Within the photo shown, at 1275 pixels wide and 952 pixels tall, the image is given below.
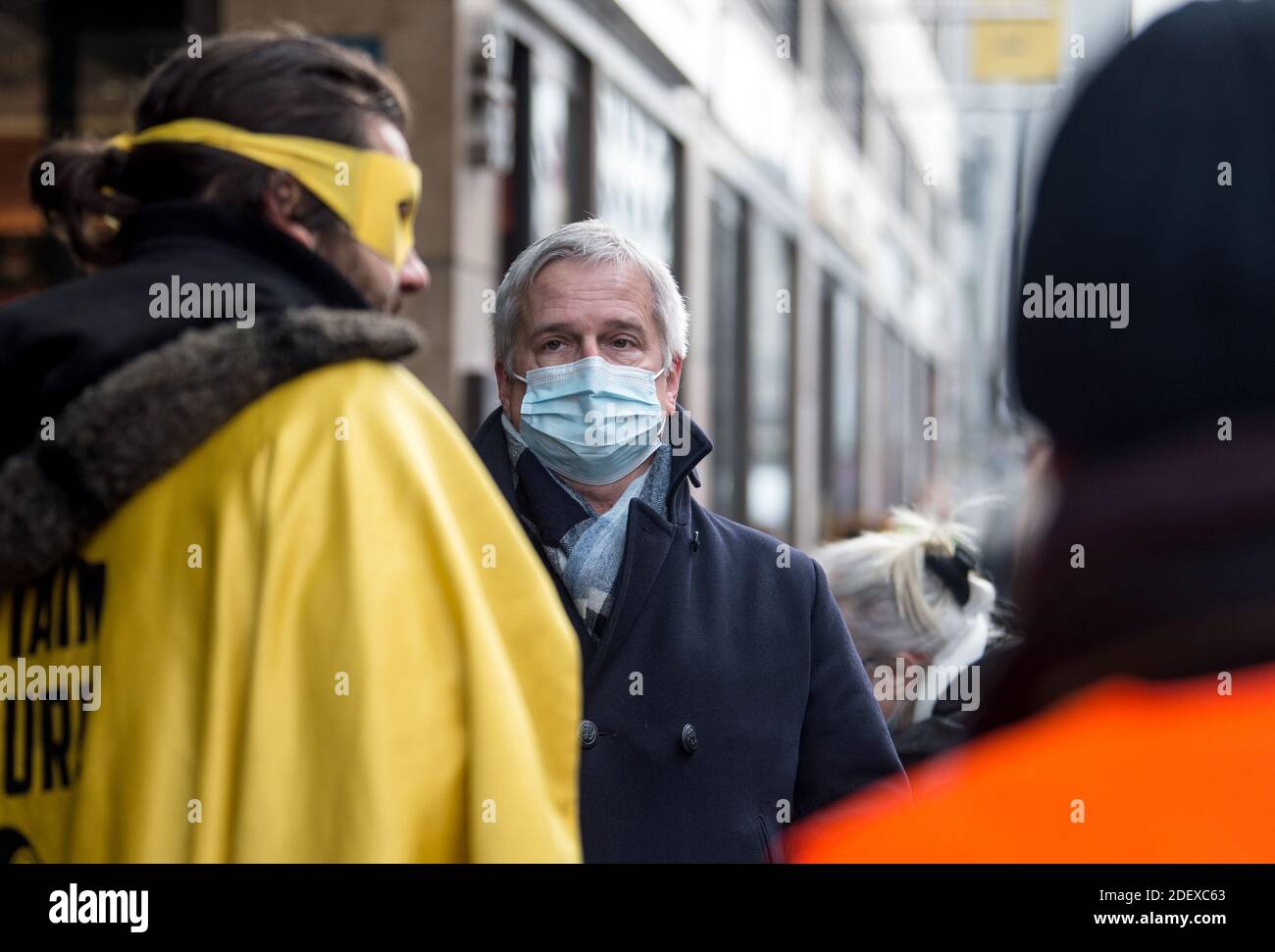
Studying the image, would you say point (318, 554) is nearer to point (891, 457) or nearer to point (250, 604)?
point (250, 604)

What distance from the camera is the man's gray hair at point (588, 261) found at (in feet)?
7.11

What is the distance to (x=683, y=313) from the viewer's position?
226 centimetres

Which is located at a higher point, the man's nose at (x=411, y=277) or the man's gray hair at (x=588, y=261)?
the man's gray hair at (x=588, y=261)

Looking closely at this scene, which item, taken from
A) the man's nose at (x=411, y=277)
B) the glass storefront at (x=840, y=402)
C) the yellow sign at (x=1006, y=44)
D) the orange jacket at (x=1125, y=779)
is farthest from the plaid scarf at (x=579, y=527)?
the glass storefront at (x=840, y=402)

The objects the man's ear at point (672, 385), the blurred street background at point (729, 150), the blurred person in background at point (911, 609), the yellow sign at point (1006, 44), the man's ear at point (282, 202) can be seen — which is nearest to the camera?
the man's ear at point (282, 202)

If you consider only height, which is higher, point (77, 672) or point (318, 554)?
Result: point (318, 554)

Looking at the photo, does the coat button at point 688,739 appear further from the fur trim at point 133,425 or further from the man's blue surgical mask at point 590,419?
the fur trim at point 133,425

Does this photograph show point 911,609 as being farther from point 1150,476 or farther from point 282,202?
point 1150,476

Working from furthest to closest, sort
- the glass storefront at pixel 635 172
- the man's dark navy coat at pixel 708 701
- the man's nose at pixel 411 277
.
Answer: the glass storefront at pixel 635 172 < the man's dark navy coat at pixel 708 701 < the man's nose at pixel 411 277

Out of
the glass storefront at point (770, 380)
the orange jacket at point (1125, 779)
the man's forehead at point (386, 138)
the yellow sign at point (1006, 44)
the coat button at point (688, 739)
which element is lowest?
the coat button at point (688, 739)

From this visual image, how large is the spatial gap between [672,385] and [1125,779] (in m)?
1.43
